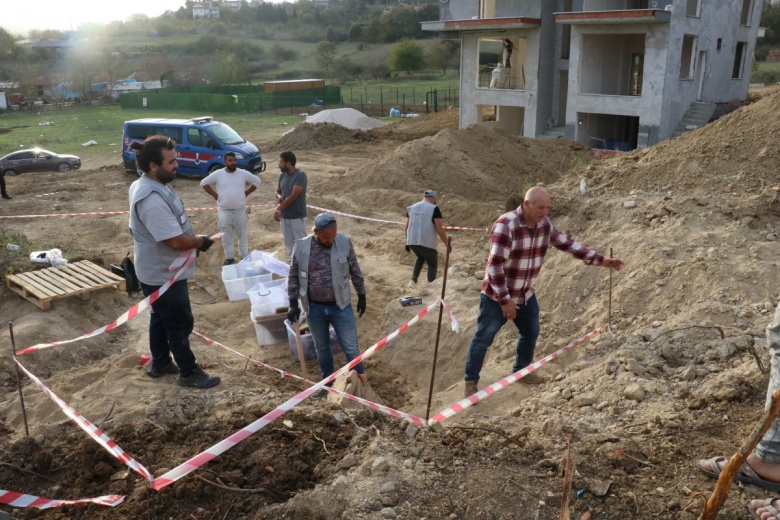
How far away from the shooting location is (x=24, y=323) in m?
7.63

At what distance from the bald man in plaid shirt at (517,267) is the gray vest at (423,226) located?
11.1 ft

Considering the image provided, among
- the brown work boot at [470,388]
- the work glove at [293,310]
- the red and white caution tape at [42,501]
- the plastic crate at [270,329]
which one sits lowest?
the plastic crate at [270,329]

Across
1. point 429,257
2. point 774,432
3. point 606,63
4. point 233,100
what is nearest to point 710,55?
point 606,63

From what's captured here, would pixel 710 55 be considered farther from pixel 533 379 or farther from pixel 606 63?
pixel 533 379

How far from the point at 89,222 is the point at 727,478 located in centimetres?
1432

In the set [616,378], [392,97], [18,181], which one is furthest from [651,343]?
[392,97]

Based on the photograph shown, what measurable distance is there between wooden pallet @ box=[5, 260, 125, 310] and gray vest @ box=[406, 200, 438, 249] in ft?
13.6

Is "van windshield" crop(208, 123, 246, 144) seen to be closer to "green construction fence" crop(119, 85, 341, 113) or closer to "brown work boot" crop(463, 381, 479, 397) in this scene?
"brown work boot" crop(463, 381, 479, 397)

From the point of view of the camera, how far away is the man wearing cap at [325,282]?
595cm

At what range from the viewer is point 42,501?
4023 mm

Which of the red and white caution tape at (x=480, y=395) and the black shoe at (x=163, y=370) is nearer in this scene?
the red and white caution tape at (x=480, y=395)

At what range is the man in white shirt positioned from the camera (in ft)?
32.2

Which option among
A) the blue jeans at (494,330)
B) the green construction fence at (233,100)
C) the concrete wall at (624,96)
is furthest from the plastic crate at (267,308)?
the green construction fence at (233,100)

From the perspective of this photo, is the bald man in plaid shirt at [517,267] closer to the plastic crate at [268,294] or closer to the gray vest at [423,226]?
the plastic crate at [268,294]
